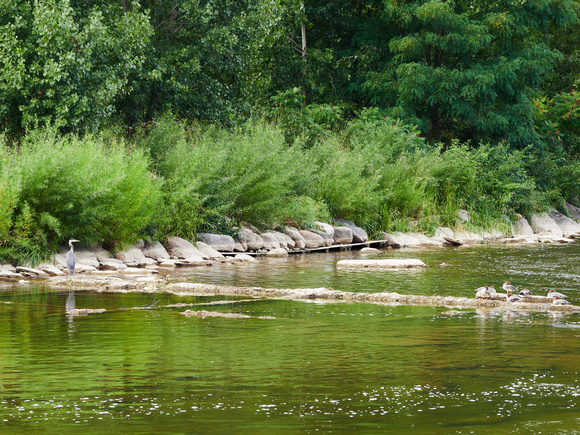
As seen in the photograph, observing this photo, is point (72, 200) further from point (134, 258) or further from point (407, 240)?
point (407, 240)

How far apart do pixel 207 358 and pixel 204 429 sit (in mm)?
2343

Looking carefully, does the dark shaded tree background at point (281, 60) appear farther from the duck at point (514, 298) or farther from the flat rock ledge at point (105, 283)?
→ the duck at point (514, 298)

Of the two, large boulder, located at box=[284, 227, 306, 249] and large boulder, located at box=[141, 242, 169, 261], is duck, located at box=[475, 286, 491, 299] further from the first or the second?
large boulder, located at box=[284, 227, 306, 249]

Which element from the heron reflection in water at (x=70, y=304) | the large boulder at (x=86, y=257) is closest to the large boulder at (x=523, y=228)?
the large boulder at (x=86, y=257)

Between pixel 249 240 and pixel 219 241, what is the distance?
3.62 ft

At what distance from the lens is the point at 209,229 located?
2123 centimetres

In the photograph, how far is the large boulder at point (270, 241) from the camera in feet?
71.4

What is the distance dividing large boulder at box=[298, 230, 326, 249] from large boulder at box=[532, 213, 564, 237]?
12.5 m

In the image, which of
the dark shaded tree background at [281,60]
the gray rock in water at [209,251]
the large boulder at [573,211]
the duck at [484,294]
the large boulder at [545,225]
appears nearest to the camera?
the duck at [484,294]

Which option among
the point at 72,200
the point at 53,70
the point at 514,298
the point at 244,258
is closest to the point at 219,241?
the point at 244,258

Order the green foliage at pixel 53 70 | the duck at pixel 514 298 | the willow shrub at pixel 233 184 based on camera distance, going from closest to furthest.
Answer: the duck at pixel 514 298 → the willow shrub at pixel 233 184 → the green foliage at pixel 53 70

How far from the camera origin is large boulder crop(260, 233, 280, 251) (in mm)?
21750

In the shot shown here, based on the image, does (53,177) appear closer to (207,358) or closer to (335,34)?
(207,358)

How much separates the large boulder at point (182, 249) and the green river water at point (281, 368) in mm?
6138
